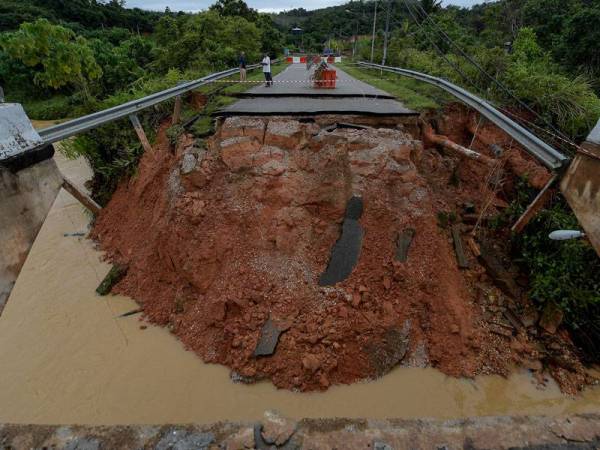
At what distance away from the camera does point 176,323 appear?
5.52 meters

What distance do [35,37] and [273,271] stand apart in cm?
2142

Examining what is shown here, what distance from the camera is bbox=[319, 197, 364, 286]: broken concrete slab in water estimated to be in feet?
17.8

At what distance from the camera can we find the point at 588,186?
12.6ft

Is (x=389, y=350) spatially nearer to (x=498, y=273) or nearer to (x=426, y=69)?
(x=498, y=273)

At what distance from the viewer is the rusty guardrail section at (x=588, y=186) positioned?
3713mm

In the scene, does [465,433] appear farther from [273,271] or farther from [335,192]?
[335,192]

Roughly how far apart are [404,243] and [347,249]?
38.1 inches

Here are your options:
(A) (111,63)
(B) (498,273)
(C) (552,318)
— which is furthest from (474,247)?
(A) (111,63)

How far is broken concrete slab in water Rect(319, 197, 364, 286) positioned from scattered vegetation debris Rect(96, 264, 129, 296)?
389cm

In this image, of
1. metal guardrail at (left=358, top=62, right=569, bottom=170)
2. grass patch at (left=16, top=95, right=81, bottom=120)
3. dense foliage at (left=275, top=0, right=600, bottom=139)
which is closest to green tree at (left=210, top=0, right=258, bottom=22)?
dense foliage at (left=275, top=0, right=600, bottom=139)

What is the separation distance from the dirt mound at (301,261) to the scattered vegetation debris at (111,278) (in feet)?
0.59

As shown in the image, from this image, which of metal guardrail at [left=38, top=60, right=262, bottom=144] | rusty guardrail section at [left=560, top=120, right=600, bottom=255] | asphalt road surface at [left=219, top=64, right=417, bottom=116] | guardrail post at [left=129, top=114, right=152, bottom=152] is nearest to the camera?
rusty guardrail section at [left=560, top=120, right=600, bottom=255]

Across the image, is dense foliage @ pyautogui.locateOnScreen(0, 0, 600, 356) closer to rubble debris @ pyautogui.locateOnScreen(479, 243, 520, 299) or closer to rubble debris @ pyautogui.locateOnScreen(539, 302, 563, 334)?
rubble debris @ pyautogui.locateOnScreen(539, 302, 563, 334)

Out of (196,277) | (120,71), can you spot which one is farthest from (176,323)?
(120,71)
